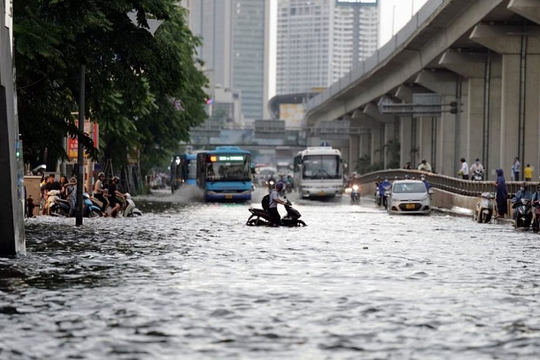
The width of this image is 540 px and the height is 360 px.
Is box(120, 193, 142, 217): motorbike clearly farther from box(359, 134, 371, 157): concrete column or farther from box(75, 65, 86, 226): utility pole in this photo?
box(359, 134, 371, 157): concrete column

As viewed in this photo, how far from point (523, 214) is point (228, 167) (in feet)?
112

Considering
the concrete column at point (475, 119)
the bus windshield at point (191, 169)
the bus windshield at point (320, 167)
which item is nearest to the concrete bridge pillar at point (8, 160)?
the concrete column at point (475, 119)

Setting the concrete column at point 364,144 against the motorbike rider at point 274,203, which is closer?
the motorbike rider at point 274,203

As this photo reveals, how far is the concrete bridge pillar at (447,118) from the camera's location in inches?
2870

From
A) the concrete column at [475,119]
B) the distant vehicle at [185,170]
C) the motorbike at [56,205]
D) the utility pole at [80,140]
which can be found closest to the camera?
the utility pole at [80,140]

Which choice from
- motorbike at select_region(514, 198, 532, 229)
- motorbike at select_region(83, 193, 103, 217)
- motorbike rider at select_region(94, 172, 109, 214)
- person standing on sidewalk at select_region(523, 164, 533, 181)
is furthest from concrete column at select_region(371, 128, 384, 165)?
motorbike at select_region(514, 198, 532, 229)

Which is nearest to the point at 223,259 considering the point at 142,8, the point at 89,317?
the point at 89,317

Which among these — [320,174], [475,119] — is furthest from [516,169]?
[320,174]

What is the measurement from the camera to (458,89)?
74.1m

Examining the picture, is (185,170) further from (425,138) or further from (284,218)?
(284,218)

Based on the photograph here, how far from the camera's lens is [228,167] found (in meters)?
67.5

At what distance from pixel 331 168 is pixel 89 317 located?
63395 mm

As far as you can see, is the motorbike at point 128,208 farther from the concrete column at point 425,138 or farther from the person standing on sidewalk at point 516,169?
the concrete column at point 425,138

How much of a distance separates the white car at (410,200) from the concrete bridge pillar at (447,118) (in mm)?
20079
